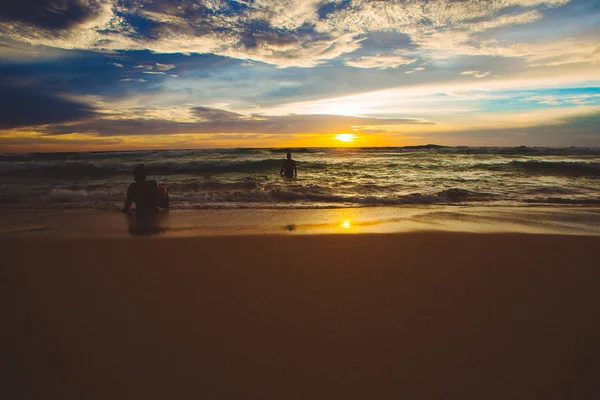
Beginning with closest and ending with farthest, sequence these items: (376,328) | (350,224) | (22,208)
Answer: (376,328), (350,224), (22,208)

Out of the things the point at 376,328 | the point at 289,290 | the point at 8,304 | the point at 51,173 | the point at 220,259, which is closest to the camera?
the point at 376,328

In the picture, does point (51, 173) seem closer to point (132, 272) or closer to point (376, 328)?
point (132, 272)

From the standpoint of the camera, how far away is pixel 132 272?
11.6 feet

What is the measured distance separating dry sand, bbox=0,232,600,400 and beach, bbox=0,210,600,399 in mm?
11

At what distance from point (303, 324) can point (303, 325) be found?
0.01 m

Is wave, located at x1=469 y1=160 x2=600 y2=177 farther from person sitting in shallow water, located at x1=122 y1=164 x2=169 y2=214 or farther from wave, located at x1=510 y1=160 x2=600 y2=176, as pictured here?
person sitting in shallow water, located at x1=122 y1=164 x2=169 y2=214

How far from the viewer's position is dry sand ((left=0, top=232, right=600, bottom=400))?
184 centimetres

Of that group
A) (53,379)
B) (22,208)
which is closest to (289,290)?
(53,379)

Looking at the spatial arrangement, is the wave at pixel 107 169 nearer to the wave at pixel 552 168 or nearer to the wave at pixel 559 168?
the wave at pixel 552 168

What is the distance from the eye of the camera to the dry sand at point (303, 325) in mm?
1840

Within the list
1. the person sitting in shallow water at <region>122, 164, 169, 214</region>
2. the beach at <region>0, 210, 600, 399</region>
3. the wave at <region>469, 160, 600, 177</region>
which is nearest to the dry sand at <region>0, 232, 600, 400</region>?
the beach at <region>0, 210, 600, 399</region>

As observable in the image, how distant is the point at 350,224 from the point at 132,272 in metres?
3.84

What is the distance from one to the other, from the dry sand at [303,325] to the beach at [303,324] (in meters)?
0.01

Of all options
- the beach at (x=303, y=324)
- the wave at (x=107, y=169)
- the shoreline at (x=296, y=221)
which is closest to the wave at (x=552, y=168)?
the shoreline at (x=296, y=221)
